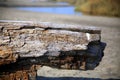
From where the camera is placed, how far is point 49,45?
423 cm

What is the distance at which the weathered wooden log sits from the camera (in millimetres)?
4105

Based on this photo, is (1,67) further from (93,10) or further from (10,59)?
(93,10)

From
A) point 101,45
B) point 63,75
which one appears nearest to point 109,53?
point 63,75

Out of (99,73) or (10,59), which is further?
(99,73)

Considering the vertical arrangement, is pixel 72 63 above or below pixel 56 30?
below

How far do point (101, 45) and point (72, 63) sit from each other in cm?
58

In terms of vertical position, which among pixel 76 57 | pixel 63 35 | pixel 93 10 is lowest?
pixel 93 10

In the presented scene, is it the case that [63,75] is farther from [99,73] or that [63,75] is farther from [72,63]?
[72,63]

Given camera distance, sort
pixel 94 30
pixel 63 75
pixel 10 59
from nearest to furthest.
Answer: pixel 10 59 → pixel 94 30 → pixel 63 75

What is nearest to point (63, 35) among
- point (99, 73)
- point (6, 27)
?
point (6, 27)

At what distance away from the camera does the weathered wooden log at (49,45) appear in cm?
411

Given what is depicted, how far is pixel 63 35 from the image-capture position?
438 centimetres

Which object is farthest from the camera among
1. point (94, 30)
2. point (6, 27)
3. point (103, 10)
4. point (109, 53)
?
point (103, 10)

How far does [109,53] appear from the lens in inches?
347
